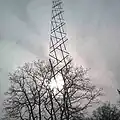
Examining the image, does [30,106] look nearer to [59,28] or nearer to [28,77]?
[28,77]

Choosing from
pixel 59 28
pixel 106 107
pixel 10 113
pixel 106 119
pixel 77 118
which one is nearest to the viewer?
pixel 59 28

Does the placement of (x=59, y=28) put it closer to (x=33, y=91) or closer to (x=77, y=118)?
(x=77, y=118)

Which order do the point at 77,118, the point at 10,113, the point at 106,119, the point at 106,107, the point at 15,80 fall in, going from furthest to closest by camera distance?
the point at 106,107
the point at 106,119
the point at 15,80
the point at 10,113
the point at 77,118

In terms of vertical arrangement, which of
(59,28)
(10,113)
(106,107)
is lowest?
(10,113)

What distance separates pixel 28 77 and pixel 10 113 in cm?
497

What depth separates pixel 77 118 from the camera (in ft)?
66.4

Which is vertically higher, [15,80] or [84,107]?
[15,80]

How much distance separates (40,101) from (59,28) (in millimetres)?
11589

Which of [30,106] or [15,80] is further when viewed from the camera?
[15,80]

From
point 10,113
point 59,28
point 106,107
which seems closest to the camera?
point 59,28

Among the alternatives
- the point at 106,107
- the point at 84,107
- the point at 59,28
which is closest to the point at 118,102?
the point at 106,107

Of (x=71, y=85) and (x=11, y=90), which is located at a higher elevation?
(x=11, y=90)

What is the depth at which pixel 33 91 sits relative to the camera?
24000mm

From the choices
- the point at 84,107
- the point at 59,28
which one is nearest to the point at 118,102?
the point at 84,107
